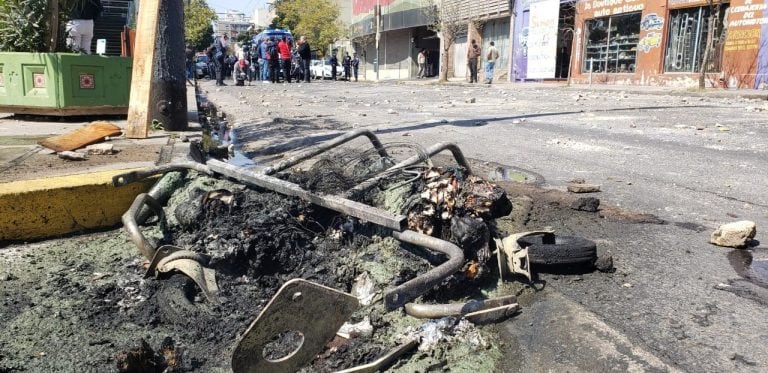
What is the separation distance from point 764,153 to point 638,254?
4.17m

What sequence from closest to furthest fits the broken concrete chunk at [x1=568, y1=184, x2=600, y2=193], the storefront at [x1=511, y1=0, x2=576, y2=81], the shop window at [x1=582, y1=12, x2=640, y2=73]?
the broken concrete chunk at [x1=568, y1=184, x2=600, y2=193]
the shop window at [x1=582, y1=12, x2=640, y2=73]
the storefront at [x1=511, y1=0, x2=576, y2=81]

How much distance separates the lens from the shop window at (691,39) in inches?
733

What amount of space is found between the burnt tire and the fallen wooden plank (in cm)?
384

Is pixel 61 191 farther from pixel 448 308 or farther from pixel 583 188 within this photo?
pixel 583 188

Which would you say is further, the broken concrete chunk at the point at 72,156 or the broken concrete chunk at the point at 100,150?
the broken concrete chunk at the point at 100,150

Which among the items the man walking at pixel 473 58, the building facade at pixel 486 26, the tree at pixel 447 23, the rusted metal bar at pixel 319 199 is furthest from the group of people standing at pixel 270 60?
the rusted metal bar at pixel 319 199

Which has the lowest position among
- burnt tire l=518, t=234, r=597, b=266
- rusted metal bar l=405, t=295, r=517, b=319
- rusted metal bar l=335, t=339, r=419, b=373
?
rusted metal bar l=335, t=339, r=419, b=373

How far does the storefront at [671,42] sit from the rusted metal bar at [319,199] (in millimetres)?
17120

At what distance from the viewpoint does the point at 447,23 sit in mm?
29641

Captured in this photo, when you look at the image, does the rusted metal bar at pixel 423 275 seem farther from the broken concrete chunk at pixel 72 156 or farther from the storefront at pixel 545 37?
the storefront at pixel 545 37

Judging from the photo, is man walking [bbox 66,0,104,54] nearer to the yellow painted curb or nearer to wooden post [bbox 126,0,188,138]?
wooden post [bbox 126,0,188,138]

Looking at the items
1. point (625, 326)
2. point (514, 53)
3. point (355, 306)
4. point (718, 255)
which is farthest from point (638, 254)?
point (514, 53)

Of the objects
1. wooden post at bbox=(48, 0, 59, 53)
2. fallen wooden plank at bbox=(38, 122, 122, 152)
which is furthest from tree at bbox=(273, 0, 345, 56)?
fallen wooden plank at bbox=(38, 122, 122, 152)

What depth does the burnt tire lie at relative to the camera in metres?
2.67
